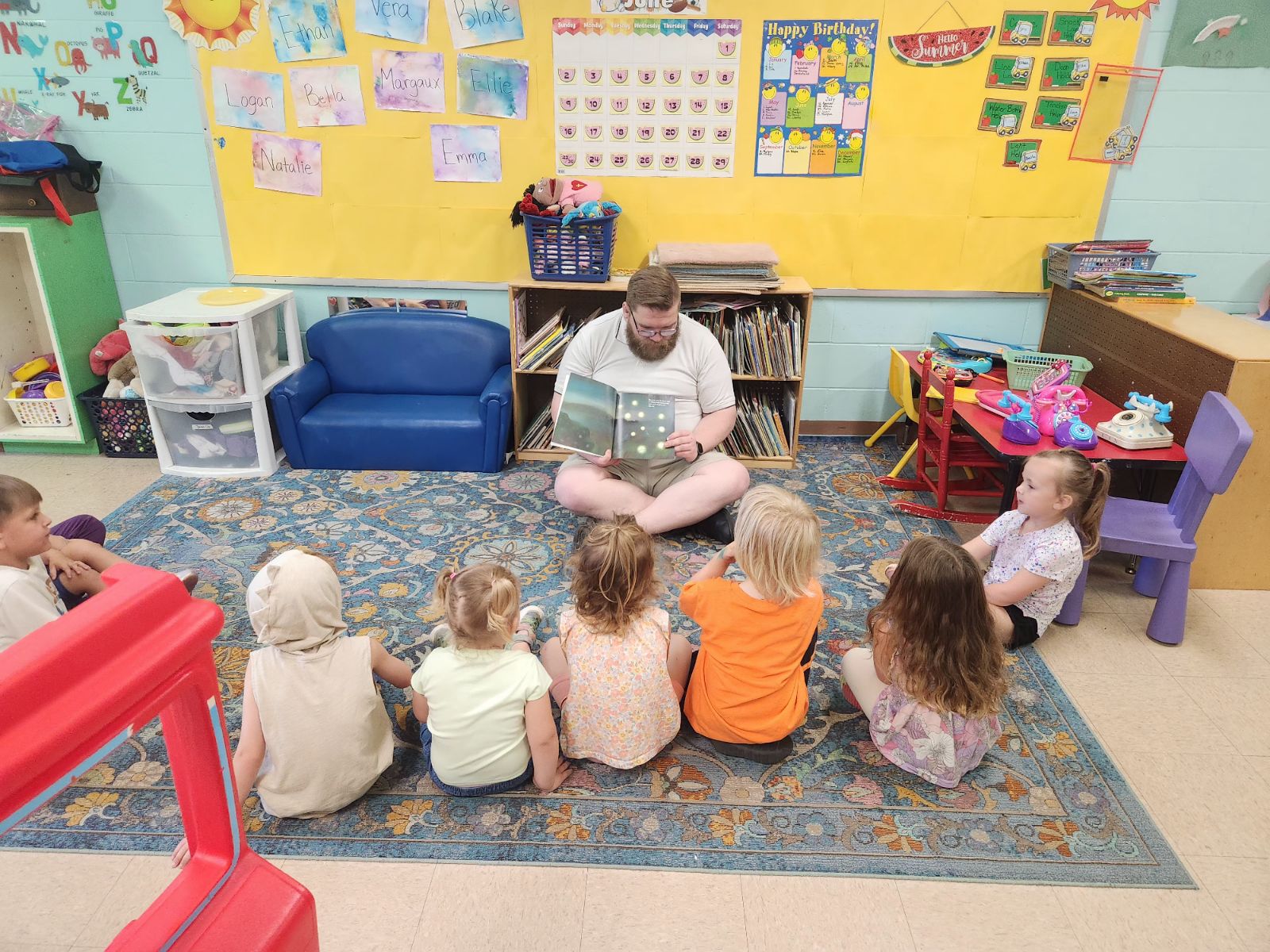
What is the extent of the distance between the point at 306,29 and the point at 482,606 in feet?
9.82

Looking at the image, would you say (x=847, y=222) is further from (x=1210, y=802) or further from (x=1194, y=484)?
(x=1210, y=802)

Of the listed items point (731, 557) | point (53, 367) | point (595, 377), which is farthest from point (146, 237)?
point (731, 557)

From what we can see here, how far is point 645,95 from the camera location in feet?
11.7

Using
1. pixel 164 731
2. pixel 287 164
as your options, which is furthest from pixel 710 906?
pixel 287 164

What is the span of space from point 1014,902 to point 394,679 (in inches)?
55.8

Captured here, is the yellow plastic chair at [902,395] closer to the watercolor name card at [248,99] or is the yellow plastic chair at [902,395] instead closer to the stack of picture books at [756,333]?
the stack of picture books at [756,333]

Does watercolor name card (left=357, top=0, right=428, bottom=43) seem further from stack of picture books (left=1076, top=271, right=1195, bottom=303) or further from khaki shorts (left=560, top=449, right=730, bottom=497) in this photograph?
stack of picture books (left=1076, top=271, right=1195, bottom=303)

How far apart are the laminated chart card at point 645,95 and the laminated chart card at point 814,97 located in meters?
0.15

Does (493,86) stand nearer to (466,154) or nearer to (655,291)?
(466,154)

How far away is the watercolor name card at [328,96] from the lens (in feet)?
11.8

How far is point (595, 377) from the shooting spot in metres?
3.20

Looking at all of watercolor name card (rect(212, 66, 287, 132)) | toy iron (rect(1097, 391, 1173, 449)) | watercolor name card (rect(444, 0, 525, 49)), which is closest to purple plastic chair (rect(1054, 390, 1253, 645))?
toy iron (rect(1097, 391, 1173, 449))

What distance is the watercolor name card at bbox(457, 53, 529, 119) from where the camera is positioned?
353 centimetres

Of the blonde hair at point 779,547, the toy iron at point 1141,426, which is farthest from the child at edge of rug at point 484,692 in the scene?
the toy iron at point 1141,426
